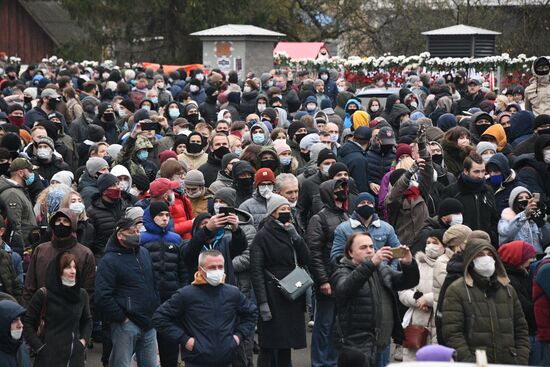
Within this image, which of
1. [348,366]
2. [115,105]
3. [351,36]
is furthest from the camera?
[351,36]

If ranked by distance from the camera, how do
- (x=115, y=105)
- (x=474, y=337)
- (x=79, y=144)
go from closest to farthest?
(x=474, y=337), (x=79, y=144), (x=115, y=105)

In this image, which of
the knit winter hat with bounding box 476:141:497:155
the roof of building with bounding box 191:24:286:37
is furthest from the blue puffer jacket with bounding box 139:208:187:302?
the roof of building with bounding box 191:24:286:37

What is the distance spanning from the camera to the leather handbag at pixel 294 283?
40.8 ft

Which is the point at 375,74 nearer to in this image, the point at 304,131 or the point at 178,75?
the point at 178,75

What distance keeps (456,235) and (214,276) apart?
2.15 metres

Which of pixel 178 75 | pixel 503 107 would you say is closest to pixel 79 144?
pixel 503 107

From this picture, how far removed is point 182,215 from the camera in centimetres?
1394

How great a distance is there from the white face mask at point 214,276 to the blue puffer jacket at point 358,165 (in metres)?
5.16

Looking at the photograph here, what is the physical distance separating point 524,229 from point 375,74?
674 inches

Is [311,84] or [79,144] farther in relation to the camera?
[311,84]

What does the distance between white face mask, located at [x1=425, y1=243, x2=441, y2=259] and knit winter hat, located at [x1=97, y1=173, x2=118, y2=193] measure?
3363 mm

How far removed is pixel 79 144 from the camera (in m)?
19.8

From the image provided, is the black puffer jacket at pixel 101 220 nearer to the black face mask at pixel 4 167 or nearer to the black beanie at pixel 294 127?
the black face mask at pixel 4 167

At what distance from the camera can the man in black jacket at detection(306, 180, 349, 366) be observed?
42.7ft
